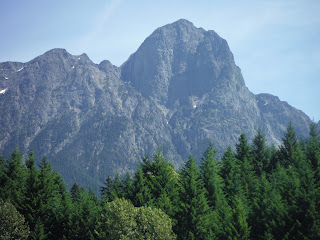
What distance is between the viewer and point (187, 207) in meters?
48.9

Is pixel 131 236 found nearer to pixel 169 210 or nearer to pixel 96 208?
pixel 169 210

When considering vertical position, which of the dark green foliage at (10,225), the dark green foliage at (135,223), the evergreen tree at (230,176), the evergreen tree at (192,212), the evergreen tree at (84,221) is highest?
the evergreen tree at (230,176)

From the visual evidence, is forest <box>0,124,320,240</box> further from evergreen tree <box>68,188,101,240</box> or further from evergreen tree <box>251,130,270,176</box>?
evergreen tree <box>251,130,270,176</box>

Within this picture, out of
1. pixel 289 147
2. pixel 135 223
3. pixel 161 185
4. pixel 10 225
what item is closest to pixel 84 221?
pixel 10 225

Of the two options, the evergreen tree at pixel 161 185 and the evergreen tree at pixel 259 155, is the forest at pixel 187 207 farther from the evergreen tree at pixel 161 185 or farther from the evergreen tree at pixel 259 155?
the evergreen tree at pixel 259 155

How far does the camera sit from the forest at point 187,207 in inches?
1684

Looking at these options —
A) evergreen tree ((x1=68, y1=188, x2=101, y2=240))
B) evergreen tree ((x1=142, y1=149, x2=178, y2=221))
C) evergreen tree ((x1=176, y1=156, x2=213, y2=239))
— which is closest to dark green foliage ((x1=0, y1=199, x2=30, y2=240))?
evergreen tree ((x1=68, y1=188, x2=101, y2=240))

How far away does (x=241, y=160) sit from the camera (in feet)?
232

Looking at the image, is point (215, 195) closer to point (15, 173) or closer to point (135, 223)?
point (135, 223)

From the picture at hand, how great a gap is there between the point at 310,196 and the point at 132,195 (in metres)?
25.0

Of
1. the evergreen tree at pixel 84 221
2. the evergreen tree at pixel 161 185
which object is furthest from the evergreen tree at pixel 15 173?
the evergreen tree at pixel 161 185

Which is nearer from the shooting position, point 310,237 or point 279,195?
point 310,237

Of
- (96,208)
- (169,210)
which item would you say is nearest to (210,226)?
(169,210)

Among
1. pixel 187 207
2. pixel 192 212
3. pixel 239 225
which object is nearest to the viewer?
pixel 239 225
